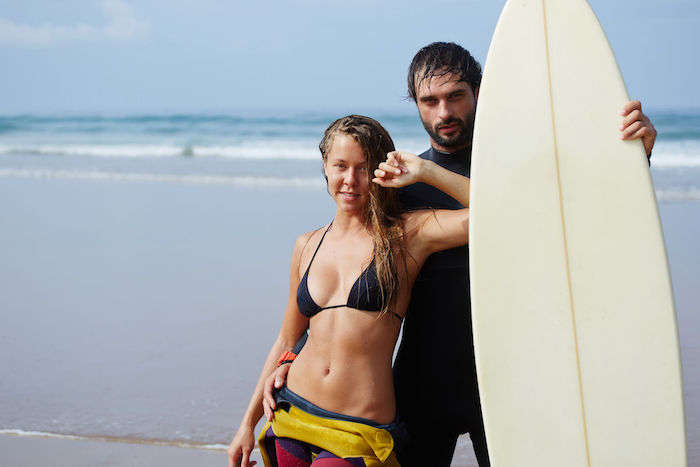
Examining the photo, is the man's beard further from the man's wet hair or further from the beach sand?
the beach sand

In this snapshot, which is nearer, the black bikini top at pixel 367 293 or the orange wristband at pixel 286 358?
the black bikini top at pixel 367 293

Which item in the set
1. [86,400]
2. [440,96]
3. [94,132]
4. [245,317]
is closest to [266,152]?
[94,132]

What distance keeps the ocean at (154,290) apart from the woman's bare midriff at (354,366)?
126 centimetres

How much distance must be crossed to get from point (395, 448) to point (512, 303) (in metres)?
0.52

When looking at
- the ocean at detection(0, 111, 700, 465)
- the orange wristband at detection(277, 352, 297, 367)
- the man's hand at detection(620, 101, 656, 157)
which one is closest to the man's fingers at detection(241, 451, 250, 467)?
the orange wristband at detection(277, 352, 297, 367)

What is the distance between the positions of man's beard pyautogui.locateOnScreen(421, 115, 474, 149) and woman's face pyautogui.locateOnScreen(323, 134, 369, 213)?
1.06ft

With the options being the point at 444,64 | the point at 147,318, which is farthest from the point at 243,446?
the point at 147,318

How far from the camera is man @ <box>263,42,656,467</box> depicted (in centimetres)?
223

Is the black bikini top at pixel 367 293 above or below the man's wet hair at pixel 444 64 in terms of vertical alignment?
below

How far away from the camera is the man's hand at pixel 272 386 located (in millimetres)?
2117

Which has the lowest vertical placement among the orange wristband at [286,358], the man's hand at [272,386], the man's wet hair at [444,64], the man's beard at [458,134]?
the man's hand at [272,386]

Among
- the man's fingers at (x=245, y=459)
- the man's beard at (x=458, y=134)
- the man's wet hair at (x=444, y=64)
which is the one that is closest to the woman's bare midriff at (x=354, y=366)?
the man's fingers at (x=245, y=459)

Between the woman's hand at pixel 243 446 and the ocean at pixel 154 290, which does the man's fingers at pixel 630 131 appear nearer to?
the woman's hand at pixel 243 446

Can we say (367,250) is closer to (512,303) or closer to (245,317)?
(512,303)
